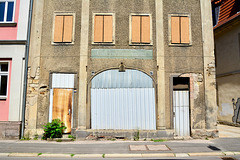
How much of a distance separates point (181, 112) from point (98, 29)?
5547mm

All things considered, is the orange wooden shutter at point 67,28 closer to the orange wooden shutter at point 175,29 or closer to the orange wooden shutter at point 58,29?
the orange wooden shutter at point 58,29

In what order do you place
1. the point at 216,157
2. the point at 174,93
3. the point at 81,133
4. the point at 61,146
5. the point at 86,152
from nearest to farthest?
the point at 216,157, the point at 86,152, the point at 61,146, the point at 81,133, the point at 174,93

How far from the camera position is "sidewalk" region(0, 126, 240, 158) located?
6.47 metres

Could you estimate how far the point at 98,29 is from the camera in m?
9.20

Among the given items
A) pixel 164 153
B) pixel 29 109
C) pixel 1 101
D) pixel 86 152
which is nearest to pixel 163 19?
pixel 164 153

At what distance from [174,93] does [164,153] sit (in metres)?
3.34

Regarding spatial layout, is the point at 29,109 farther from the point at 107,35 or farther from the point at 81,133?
the point at 107,35

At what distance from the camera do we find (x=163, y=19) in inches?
362

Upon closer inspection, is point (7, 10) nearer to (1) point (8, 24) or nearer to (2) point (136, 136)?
(1) point (8, 24)

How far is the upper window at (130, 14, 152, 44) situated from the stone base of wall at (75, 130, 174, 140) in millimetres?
4192

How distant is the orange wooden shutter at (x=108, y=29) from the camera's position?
9133 mm

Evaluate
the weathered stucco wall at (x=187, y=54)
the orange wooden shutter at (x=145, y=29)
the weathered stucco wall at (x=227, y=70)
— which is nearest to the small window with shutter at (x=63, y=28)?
the orange wooden shutter at (x=145, y=29)

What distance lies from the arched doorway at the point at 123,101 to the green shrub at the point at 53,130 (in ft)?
4.78

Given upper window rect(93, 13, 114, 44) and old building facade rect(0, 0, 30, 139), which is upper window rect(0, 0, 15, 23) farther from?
upper window rect(93, 13, 114, 44)
